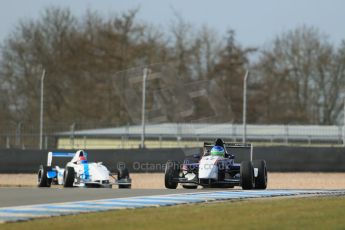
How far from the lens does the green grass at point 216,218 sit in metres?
11.6

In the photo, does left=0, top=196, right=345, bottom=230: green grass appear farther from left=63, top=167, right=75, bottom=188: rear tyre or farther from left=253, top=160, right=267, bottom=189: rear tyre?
left=63, top=167, right=75, bottom=188: rear tyre

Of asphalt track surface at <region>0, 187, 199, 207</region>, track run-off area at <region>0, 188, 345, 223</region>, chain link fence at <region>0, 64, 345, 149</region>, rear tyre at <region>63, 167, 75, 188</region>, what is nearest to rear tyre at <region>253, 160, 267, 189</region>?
track run-off area at <region>0, 188, 345, 223</region>

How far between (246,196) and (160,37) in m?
42.7

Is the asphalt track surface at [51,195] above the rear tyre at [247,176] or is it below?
below

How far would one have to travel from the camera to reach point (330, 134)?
37.9 metres

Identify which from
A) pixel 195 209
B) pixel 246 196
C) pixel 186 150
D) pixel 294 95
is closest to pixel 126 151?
pixel 186 150

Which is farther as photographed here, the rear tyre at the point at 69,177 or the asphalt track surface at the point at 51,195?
the rear tyre at the point at 69,177

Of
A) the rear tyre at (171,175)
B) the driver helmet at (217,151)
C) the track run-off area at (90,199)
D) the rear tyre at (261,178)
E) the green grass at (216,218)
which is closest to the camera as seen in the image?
the green grass at (216,218)

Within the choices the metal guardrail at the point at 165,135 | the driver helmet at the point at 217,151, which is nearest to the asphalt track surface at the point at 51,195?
the driver helmet at the point at 217,151

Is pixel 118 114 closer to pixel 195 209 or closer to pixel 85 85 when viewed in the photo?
pixel 85 85

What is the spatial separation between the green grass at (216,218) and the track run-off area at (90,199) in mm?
577

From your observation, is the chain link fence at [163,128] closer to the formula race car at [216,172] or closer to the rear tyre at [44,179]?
the rear tyre at [44,179]

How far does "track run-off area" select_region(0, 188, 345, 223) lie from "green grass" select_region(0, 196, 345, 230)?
0.58m

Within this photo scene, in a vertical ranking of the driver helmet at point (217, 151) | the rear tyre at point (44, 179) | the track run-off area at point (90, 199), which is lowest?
the track run-off area at point (90, 199)
